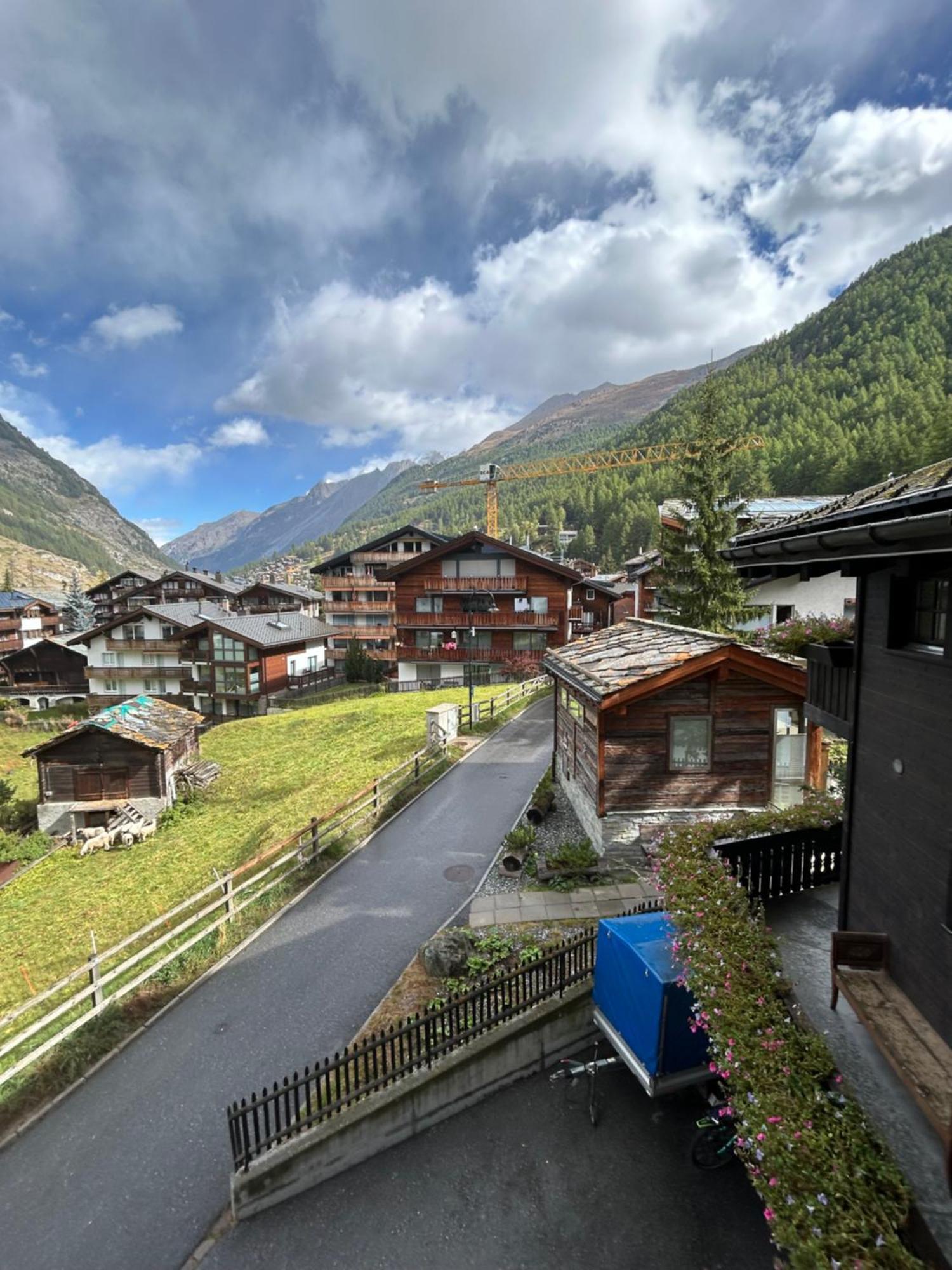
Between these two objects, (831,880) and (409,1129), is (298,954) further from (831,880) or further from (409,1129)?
(831,880)

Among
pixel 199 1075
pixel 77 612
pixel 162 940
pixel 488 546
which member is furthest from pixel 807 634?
pixel 77 612

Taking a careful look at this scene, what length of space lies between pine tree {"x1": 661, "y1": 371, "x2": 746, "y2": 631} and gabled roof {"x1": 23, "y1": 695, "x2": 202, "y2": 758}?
83.0 ft

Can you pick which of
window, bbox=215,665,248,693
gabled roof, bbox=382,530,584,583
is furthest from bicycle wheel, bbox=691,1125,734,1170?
window, bbox=215,665,248,693

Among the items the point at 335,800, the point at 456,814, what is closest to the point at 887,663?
the point at 456,814

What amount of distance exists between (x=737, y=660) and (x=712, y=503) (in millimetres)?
19953

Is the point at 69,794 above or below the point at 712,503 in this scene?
below

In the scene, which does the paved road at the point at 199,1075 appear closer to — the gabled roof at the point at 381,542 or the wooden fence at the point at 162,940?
the wooden fence at the point at 162,940

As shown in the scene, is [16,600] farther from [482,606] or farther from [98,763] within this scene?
[98,763]

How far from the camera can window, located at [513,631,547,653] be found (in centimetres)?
4609

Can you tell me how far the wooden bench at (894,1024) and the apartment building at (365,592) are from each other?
5717 centimetres

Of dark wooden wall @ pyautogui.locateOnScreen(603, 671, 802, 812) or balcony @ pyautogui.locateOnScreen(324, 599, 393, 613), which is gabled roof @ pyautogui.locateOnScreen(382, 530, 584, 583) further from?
dark wooden wall @ pyautogui.locateOnScreen(603, 671, 802, 812)

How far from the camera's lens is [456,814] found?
1916 cm

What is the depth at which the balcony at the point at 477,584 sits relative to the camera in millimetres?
45344

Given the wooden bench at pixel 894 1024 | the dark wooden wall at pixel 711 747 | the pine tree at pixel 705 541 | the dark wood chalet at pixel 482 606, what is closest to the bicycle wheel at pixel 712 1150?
the wooden bench at pixel 894 1024
